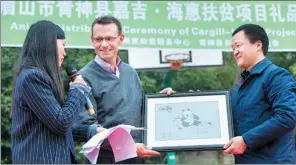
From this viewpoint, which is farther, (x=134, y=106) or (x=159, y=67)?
(x=159, y=67)

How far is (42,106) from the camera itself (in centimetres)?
203

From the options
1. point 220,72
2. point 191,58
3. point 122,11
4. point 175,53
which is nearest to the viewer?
point 122,11

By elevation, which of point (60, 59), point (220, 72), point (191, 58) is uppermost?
point (60, 59)

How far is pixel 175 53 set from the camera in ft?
21.1

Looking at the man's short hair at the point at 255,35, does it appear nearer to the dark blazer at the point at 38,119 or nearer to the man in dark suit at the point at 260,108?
the man in dark suit at the point at 260,108

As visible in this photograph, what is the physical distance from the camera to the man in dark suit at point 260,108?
2.28 m

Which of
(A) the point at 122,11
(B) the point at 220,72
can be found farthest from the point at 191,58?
(B) the point at 220,72

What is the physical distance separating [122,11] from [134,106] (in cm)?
251

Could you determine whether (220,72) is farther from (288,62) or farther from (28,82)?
(28,82)

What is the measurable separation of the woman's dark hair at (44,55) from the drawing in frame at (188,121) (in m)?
0.62

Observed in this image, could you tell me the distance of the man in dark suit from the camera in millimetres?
2277

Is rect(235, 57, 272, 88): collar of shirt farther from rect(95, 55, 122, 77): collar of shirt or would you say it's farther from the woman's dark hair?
the woman's dark hair

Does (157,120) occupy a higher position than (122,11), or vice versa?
(122,11)

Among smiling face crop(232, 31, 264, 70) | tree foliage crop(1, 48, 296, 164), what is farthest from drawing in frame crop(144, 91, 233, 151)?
tree foliage crop(1, 48, 296, 164)
